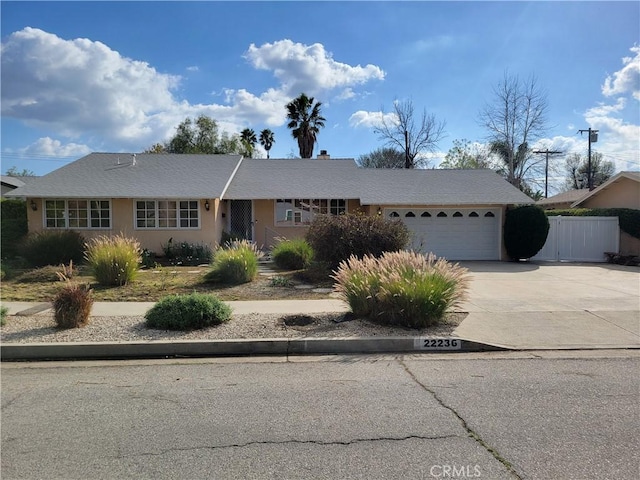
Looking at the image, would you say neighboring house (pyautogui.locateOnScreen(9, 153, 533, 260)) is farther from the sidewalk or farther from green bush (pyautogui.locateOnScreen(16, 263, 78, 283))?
the sidewalk

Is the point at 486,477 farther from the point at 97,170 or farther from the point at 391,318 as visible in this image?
the point at 97,170

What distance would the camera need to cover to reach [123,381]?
5.30m

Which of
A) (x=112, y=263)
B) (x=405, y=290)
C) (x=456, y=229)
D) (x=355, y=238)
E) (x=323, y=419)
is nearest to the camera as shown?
(x=323, y=419)

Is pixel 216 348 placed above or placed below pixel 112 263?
below

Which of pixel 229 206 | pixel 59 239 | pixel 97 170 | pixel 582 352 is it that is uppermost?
pixel 97 170

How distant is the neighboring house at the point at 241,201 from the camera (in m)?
18.1

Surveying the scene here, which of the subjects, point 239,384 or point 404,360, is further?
point 404,360

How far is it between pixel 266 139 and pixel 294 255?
1532 inches

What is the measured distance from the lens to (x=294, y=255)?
581 inches

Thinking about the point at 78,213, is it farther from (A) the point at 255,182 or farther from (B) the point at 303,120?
(B) the point at 303,120

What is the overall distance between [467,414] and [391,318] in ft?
10.4

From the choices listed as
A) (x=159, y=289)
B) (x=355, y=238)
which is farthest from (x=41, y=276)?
(x=355, y=238)

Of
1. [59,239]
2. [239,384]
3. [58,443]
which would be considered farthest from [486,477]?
[59,239]

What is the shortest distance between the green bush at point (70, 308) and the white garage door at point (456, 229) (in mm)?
13867
